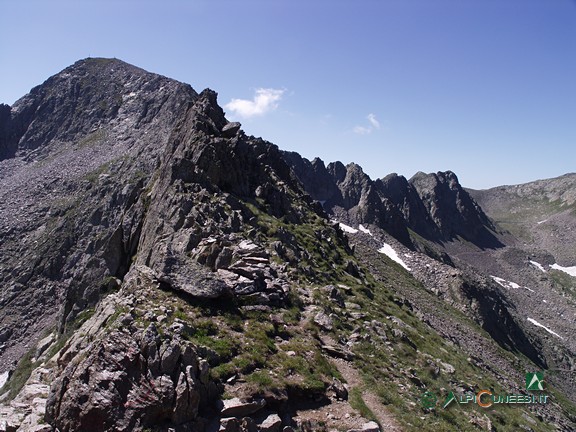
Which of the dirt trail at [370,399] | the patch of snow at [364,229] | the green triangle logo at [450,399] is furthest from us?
the patch of snow at [364,229]

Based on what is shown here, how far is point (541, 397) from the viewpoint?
134ft

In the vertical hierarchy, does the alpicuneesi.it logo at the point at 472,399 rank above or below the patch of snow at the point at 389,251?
below

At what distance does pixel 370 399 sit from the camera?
59.8 ft

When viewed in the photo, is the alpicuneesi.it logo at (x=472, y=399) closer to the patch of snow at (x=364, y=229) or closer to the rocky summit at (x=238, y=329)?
the rocky summit at (x=238, y=329)

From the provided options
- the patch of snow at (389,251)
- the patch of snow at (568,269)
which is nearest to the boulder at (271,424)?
the patch of snow at (389,251)

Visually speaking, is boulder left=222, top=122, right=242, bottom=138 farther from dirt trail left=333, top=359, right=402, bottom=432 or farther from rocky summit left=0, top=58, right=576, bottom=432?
dirt trail left=333, top=359, right=402, bottom=432

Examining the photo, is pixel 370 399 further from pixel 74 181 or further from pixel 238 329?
pixel 74 181

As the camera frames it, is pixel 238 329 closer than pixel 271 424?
No

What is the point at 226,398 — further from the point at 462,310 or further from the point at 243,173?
the point at 462,310

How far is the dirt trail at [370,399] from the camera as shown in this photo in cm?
1662

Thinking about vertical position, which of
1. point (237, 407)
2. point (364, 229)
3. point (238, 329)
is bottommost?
point (237, 407)

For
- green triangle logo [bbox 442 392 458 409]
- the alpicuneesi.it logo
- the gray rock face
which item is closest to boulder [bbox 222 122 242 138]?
the gray rock face

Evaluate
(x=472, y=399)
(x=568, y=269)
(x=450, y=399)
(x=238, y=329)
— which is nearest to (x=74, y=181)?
(x=238, y=329)

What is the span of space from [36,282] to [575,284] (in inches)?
7683
